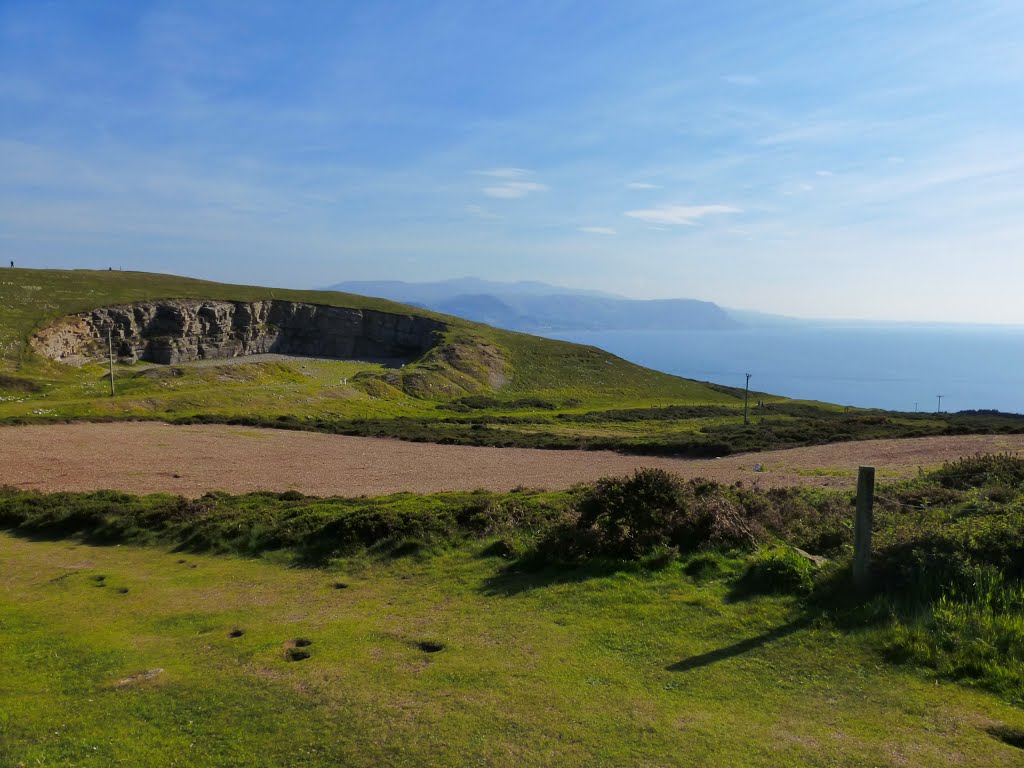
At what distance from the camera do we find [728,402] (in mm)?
107375

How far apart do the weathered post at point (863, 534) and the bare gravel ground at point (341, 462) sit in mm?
11889

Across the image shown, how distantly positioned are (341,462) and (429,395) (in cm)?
5182

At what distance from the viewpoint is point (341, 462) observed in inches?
1414

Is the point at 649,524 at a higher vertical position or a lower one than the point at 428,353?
lower

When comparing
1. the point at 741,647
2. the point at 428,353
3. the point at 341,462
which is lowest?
the point at 341,462

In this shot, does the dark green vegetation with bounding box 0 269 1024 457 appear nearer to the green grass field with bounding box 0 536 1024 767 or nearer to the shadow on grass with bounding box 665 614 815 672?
the shadow on grass with bounding box 665 614 815 672

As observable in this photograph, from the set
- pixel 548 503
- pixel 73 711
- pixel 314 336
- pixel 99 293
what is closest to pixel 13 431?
pixel 548 503

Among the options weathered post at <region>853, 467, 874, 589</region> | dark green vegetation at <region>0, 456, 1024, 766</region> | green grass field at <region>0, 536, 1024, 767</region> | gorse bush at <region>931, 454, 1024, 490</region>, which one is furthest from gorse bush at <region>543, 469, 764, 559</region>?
gorse bush at <region>931, 454, 1024, 490</region>

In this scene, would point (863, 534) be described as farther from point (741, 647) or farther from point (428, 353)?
point (428, 353)

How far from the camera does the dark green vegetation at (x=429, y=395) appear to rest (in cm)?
5059

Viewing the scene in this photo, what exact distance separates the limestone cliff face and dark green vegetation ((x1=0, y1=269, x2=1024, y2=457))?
9.23ft

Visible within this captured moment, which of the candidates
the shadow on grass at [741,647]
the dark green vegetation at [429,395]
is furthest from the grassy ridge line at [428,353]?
the shadow on grass at [741,647]

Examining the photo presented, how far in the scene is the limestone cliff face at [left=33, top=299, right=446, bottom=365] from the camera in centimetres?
8831

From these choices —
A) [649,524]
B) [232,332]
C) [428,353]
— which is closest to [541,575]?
[649,524]
